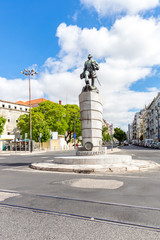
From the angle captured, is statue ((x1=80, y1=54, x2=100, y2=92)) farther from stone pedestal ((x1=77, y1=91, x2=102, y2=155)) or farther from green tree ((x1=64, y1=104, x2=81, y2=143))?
green tree ((x1=64, y1=104, x2=81, y2=143))

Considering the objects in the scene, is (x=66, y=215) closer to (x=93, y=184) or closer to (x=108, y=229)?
(x=108, y=229)

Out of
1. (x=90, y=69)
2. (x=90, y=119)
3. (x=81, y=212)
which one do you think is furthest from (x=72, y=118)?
(x=81, y=212)

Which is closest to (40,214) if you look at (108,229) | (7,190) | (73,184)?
(108,229)

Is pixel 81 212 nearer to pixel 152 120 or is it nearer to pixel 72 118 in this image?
pixel 72 118

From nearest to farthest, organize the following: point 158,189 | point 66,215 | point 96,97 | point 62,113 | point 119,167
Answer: point 66,215 → point 158,189 → point 119,167 → point 96,97 → point 62,113

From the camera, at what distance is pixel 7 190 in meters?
6.10

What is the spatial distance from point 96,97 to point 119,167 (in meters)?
6.49

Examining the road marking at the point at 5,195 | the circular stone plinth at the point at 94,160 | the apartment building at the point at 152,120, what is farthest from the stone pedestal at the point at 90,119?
the apartment building at the point at 152,120

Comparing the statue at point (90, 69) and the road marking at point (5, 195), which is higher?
the statue at point (90, 69)

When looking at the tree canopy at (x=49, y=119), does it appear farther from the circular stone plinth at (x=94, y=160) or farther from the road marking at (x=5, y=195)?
the road marking at (x=5, y=195)

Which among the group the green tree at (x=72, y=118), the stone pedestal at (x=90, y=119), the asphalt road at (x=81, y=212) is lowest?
the asphalt road at (x=81, y=212)

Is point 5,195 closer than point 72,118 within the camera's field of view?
Yes

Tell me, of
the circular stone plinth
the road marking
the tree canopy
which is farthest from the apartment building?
the road marking

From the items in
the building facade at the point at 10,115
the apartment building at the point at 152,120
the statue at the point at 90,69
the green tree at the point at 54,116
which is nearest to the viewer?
the statue at the point at 90,69
